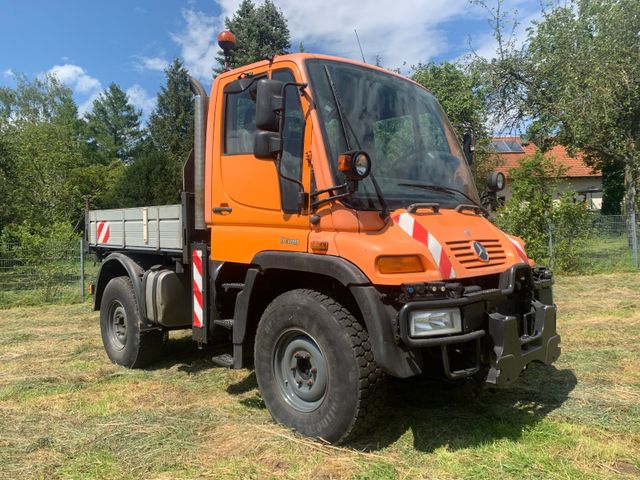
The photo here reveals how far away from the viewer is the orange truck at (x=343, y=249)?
3205 millimetres

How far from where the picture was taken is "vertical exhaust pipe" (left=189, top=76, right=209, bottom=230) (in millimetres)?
4676

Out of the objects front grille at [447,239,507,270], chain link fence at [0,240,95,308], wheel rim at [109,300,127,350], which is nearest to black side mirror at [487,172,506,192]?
front grille at [447,239,507,270]

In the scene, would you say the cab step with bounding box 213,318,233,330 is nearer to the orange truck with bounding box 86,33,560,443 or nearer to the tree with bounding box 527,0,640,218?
the orange truck with bounding box 86,33,560,443

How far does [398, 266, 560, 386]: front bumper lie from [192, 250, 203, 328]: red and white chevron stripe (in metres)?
2.13

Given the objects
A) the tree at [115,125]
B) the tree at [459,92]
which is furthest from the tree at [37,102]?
the tree at [459,92]

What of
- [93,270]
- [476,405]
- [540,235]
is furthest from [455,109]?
[476,405]

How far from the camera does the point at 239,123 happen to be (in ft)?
14.1

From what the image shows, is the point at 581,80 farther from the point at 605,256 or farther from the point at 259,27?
the point at 259,27

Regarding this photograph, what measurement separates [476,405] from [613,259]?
36.0 feet

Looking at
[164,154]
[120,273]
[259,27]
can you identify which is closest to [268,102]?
[120,273]

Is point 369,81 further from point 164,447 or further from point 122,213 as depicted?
point 122,213

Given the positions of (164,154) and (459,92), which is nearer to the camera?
(459,92)

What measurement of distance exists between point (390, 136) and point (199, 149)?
69.8 inches

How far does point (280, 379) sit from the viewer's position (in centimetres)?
381
